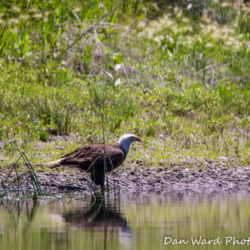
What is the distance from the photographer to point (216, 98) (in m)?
12.6

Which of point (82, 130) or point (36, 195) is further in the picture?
point (82, 130)

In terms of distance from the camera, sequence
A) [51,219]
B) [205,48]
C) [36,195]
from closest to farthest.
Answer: [51,219] → [36,195] → [205,48]

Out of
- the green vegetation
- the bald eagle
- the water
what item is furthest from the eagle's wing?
the green vegetation

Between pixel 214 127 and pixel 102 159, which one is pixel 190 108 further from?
pixel 102 159

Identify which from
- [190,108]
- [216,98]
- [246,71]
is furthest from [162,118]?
[246,71]

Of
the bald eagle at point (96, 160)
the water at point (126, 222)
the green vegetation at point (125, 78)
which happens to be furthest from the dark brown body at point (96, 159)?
the green vegetation at point (125, 78)

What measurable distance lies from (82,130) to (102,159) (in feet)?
10.7

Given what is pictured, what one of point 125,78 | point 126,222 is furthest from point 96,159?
point 125,78

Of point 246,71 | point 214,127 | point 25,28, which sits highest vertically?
point 25,28

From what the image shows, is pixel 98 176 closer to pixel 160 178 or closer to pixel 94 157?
pixel 94 157

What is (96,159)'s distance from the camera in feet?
23.2

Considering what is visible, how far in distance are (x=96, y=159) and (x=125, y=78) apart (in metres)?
6.76

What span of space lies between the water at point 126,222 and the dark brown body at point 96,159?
26.9 inches

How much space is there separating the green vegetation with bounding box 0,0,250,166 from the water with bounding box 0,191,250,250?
2621 mm
